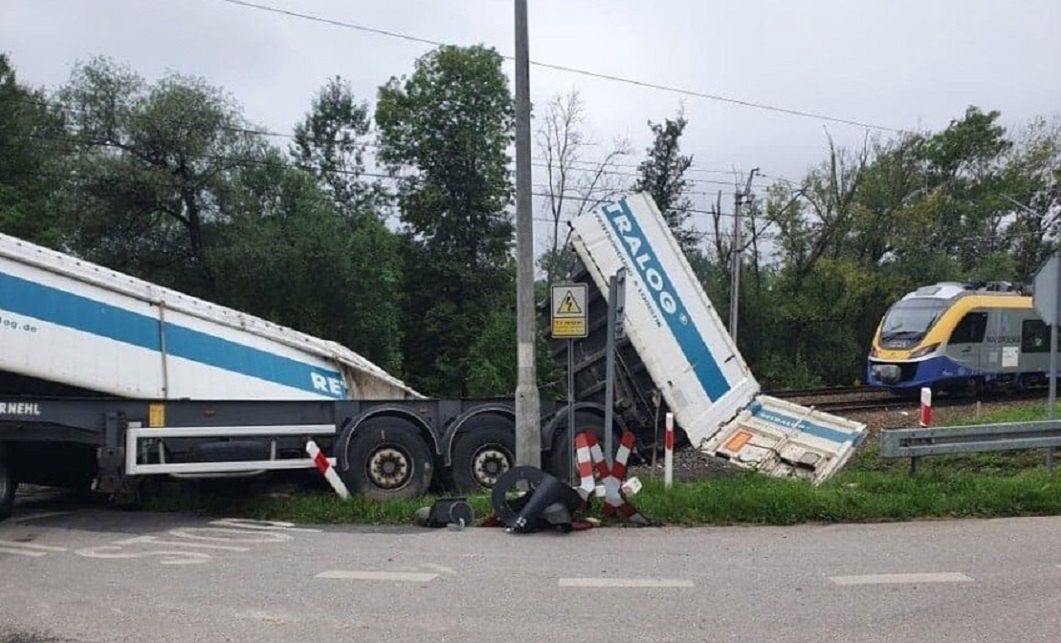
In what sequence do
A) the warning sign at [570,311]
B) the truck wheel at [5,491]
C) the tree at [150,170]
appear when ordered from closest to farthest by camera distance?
the truck wheel at [5,491] < the warning sign at [570,311] < the tree at [150,170]

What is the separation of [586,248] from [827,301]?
106 ft

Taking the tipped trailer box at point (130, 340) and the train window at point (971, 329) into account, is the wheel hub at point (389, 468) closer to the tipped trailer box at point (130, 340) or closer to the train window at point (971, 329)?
the tipped trailer box at point (130, 340)

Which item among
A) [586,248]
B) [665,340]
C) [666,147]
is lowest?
[665,340]

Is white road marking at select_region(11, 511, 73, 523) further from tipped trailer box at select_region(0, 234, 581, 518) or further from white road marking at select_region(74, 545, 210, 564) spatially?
white road marking at select_region(74, 545, 210, 564)

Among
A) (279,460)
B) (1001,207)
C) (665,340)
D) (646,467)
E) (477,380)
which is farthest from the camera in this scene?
(1001,207)

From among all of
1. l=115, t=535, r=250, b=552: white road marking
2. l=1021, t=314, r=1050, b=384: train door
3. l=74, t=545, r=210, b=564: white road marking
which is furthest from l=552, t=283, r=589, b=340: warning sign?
l=1021, t=314, r=1050, b=384: train door

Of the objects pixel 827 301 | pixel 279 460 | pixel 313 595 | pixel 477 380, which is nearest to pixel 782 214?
pixel 827 301

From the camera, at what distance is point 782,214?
1684 inches

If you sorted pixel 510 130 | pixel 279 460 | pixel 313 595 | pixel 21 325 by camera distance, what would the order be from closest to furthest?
pixel 313 595, pixel 21 325, pixel 279 460, pixel 510 130

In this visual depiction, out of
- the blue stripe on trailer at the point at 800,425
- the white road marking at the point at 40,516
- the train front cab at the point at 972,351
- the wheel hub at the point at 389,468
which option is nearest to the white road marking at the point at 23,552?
the white road marking at the point at 40,516

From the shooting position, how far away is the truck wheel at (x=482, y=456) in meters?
10.4

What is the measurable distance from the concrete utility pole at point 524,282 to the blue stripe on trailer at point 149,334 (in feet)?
9.19

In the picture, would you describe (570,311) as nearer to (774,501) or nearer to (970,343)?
(774,501)

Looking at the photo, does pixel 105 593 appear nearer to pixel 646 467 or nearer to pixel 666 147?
pixel 646 467
